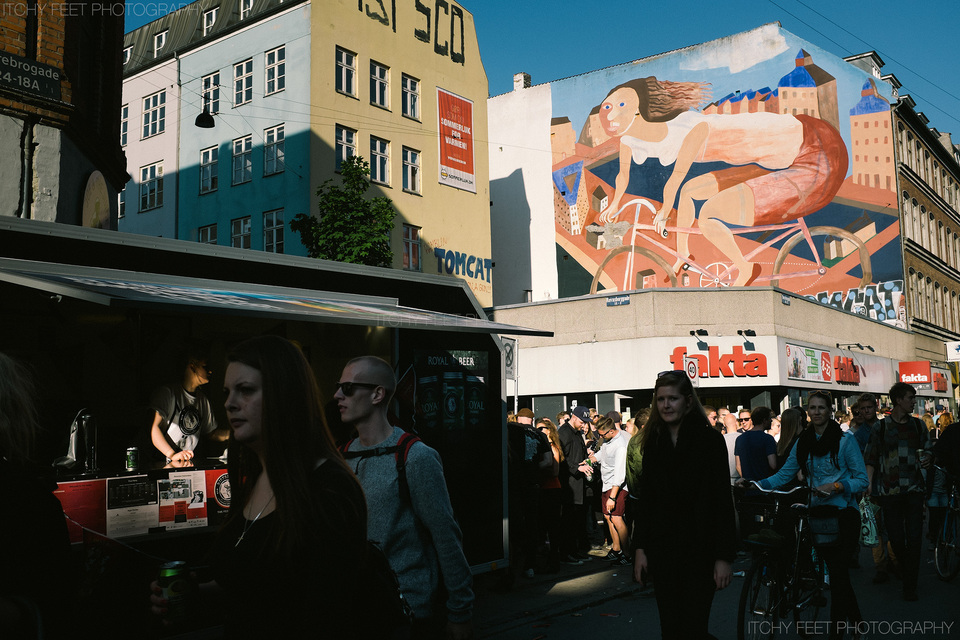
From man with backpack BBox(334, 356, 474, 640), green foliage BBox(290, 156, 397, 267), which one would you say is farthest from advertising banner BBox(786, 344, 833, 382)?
man with backpack BBox(334, 356, 474, 640)

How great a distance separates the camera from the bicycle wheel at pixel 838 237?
125ft

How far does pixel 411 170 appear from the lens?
34.5 meters

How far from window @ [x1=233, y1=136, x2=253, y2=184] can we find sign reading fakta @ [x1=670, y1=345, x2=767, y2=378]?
17.4m

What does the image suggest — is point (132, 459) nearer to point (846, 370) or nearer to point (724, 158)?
point (846, 370)

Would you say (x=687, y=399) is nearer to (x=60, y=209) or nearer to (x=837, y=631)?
(x=837, y=631)

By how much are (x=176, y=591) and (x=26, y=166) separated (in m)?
10.8

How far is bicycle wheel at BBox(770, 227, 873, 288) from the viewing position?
38156 mm

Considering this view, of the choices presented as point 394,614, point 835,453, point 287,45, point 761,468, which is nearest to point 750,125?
point 287,45

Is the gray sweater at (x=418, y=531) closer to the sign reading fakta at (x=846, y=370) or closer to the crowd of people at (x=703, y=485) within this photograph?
the crowd of people at (x=703, y=485)

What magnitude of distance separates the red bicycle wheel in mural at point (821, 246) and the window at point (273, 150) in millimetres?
22285

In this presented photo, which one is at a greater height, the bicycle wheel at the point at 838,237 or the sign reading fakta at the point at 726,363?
the bicycle wheel at the point at 838,237

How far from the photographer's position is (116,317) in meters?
9.01

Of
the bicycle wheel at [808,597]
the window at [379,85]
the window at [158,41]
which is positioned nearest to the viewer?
the bicycle wheel at [808,597]

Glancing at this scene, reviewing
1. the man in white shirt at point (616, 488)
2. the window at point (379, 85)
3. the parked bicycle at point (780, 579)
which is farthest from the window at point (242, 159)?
the parked bicycle at point (780, 579)
